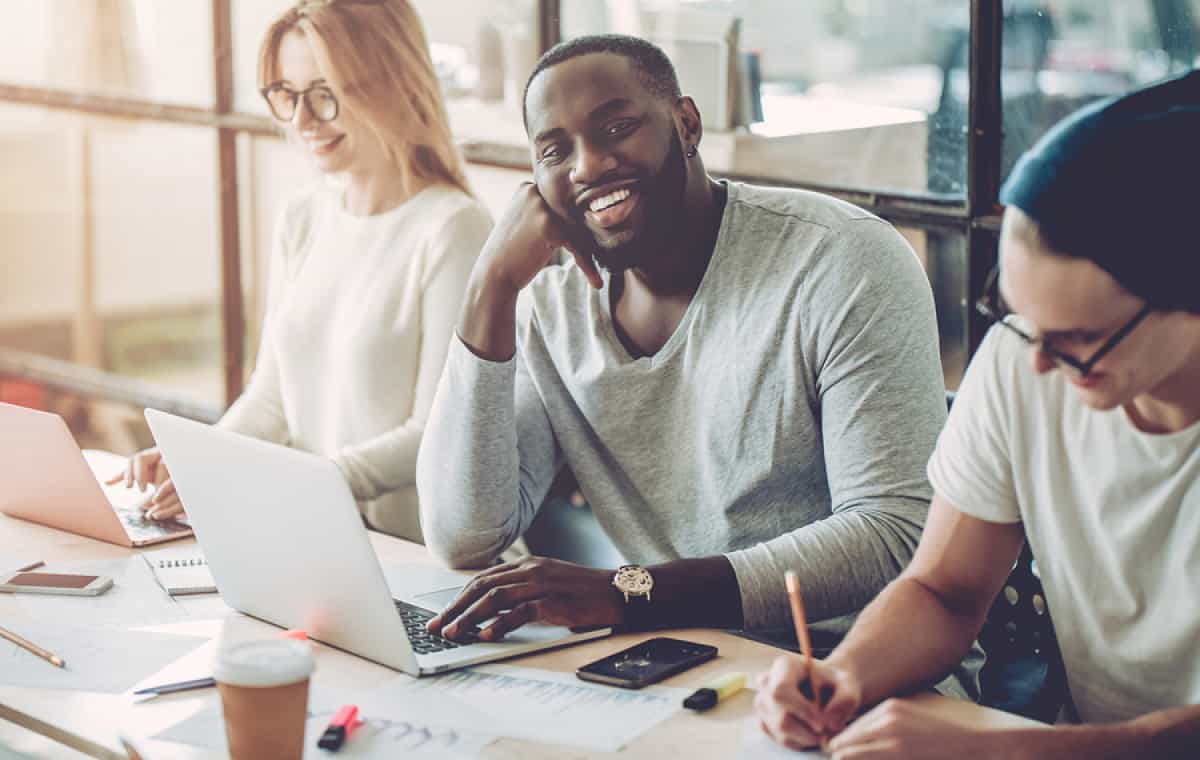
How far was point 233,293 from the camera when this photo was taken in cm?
375

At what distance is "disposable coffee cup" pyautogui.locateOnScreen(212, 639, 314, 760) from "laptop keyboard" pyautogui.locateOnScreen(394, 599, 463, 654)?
11.0 inches

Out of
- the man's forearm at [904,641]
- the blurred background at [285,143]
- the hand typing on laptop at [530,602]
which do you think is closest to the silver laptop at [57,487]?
the hand typing on laptop at [530,602]

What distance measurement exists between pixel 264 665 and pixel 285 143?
8.07 feet

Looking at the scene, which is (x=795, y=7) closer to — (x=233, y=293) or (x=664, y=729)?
(x=664, y=729)

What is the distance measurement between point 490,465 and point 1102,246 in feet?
3.13

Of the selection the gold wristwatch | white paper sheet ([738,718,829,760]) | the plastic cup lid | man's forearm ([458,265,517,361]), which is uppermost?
man's forearm ([458,265,517,361])

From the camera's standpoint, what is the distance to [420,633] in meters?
1.60

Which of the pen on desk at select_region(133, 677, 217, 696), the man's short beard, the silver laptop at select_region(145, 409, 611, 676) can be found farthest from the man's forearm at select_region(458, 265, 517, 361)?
the pen on desk at select_region(133, 677, 217, 696)

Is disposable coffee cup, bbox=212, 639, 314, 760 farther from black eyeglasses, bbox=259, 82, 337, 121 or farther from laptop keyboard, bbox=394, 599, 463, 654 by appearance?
black eyeglasses, bbox=259, 82, 337, 121

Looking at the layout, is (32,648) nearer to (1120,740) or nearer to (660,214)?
(660,214)

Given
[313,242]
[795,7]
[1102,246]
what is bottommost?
[313,242]

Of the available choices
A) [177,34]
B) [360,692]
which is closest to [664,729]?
[360,692]

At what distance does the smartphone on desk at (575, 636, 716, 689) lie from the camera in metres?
1.46

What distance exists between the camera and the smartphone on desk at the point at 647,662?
1.46 m
